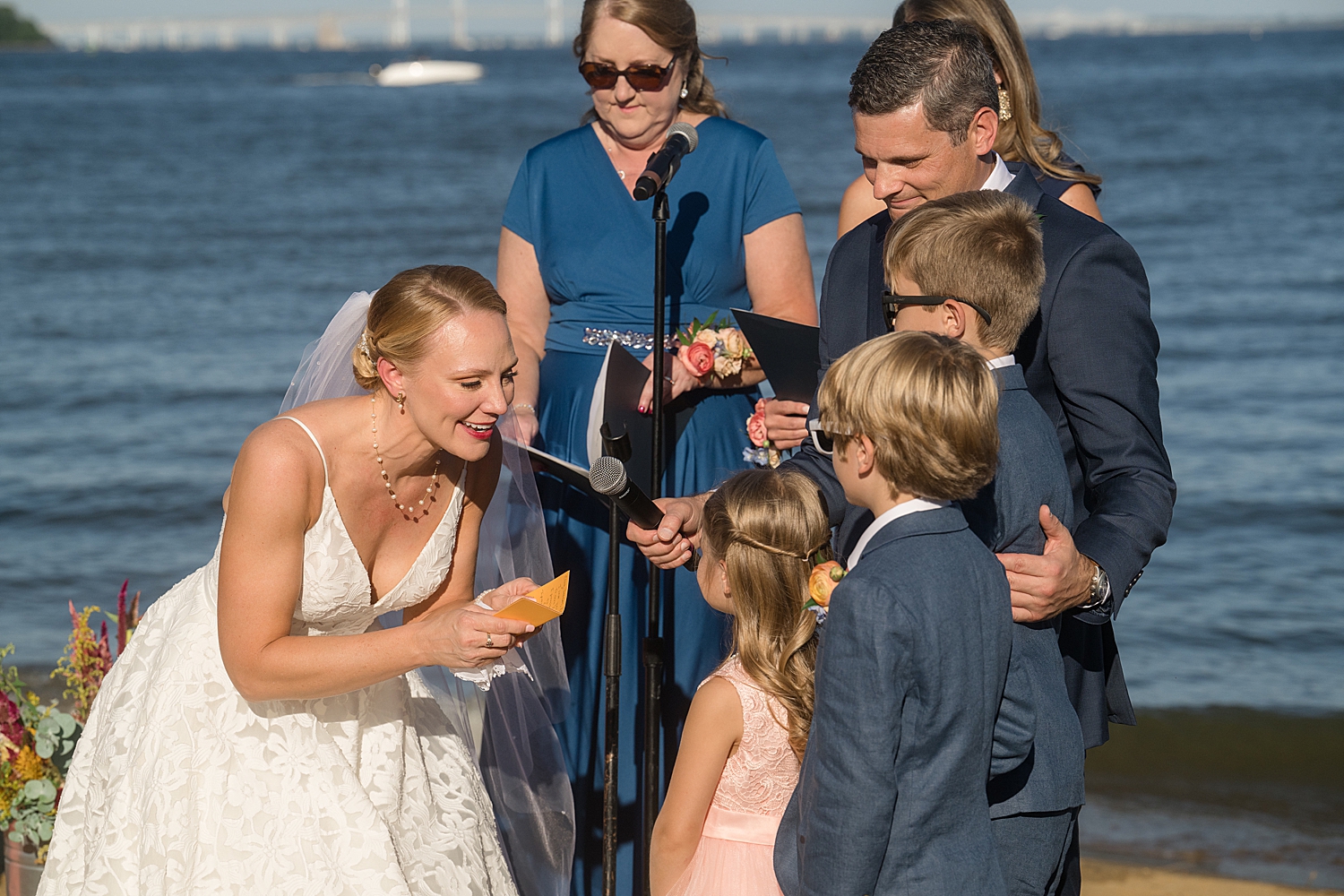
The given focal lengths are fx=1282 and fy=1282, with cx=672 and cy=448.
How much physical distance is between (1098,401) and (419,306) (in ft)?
4.40

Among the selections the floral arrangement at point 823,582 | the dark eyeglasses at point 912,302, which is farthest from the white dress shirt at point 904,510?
the dark eyeglasses at point 912,302

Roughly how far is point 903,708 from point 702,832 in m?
0.85

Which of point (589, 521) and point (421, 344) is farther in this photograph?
point (589, 521)

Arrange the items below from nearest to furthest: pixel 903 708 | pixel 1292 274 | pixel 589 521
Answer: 1. pixel 903 708
2. pixel 589 521
3. pixel 1292 274

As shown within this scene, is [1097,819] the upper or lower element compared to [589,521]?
lower

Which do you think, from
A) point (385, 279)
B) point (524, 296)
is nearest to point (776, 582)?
point (524, 296)

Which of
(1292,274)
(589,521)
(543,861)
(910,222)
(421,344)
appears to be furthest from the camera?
(1292,274)

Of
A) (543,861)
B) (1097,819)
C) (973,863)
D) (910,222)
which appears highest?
(910,222)

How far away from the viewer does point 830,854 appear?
202 cm

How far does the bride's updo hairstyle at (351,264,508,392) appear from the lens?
259cm

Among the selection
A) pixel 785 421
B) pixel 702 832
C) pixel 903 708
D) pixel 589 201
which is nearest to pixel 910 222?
pixel 903 708

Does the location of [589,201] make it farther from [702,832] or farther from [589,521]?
[702,832]

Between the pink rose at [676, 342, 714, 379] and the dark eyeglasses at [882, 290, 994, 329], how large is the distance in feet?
3.69

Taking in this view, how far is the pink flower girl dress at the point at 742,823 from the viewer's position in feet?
8.70
